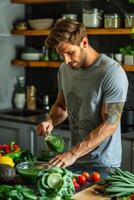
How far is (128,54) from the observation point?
3965mm

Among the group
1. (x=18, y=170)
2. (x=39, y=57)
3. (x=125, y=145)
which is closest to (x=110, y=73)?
(x=18, y=170)

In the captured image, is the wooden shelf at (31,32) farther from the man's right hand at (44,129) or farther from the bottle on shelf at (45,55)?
the man's right hand at (44,129)

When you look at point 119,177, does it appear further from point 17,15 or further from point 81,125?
point 17,15

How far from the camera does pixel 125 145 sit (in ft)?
11.4

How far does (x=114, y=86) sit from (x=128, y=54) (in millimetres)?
1559

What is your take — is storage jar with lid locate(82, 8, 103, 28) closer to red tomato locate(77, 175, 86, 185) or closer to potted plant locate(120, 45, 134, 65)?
potted plant locate(120, 45, 134, 65)

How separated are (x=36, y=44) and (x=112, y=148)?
2.59 metres

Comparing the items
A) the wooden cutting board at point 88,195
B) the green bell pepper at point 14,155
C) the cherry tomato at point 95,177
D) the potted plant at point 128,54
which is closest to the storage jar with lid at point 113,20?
the potted plant at point 128,54

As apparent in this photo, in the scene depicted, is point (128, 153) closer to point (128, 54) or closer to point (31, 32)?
point (128, 54)

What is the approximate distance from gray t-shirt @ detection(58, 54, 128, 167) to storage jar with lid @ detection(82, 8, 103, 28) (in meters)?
1.53

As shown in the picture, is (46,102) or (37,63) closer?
(37,63)

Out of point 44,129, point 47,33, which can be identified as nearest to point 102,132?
point 44,129

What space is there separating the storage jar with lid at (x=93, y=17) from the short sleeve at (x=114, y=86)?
5.63 feet

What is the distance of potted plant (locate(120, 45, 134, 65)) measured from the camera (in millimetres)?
3930
